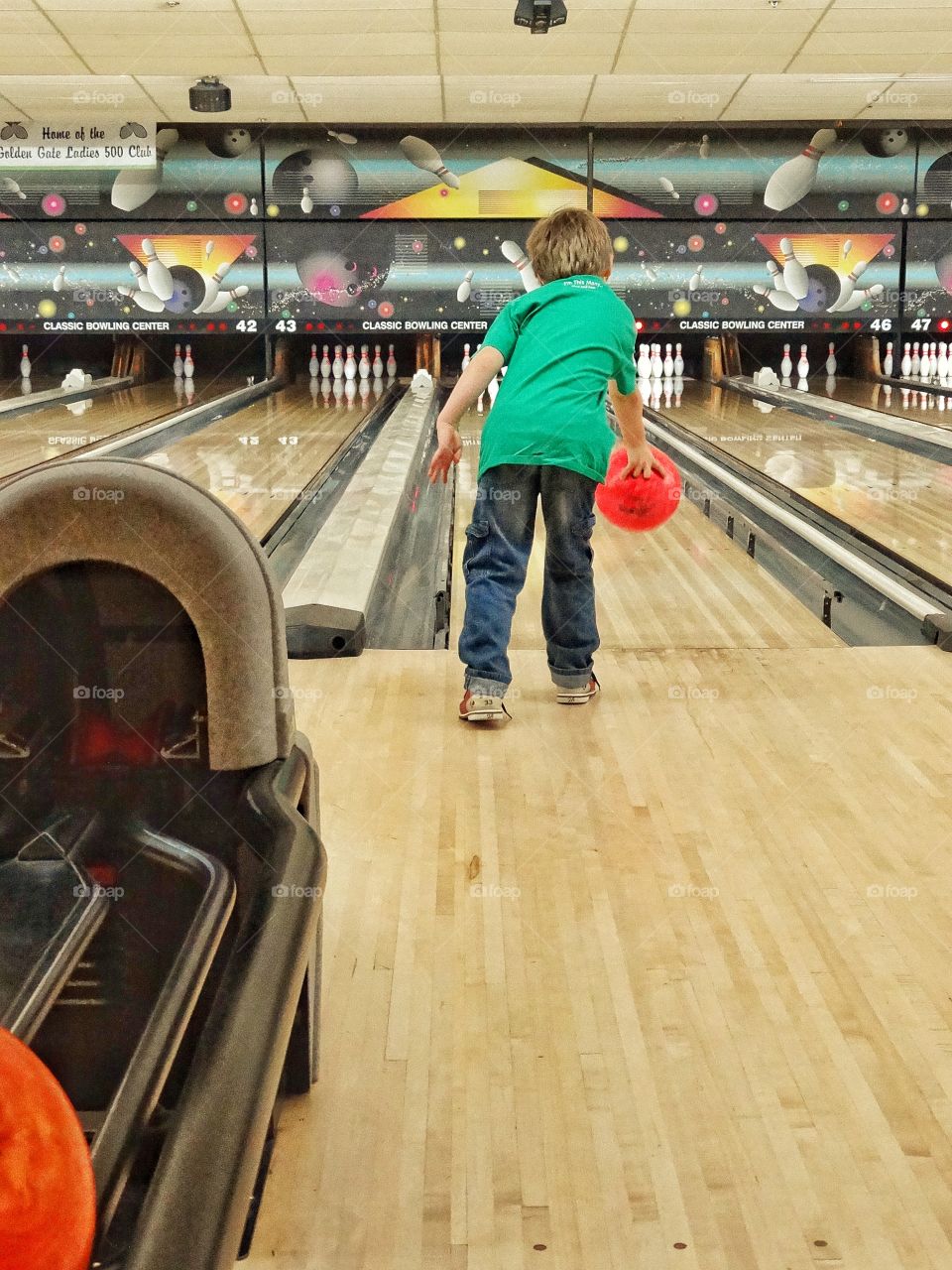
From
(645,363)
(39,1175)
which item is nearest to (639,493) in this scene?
(39,1175)

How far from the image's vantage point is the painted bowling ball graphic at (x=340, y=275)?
8.20 meters

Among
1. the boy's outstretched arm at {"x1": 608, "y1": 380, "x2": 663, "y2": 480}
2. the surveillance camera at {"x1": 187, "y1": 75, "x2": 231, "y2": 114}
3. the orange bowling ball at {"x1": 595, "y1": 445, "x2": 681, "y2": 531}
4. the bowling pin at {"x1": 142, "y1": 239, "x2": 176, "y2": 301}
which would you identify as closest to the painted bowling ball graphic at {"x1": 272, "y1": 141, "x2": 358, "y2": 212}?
the bowling pin at {"x1": 142, "y1": 239, "x2": 176, "y2": 301}

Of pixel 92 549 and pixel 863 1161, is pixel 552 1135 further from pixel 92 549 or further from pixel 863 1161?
pixel 92 549

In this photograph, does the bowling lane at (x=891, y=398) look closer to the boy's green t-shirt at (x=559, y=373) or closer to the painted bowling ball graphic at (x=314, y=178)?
the painted bowling ball graphic at (x=314, y=178)

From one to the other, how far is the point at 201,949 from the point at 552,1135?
378mm

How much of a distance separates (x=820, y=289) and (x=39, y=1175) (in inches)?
330

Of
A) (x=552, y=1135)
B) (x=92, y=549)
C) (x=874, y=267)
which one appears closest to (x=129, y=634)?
(x=92, y=549)

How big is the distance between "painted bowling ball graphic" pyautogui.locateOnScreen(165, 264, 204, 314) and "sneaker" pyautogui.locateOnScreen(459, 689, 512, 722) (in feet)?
21.3

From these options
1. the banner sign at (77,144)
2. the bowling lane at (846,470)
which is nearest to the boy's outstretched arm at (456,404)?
the bowling lane at (846,470)

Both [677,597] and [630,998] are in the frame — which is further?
[677,597]

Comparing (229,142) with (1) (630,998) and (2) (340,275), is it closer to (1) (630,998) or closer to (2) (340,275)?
(2) (340,275)

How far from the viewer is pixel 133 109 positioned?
Result: 7531 mm

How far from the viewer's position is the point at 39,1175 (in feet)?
2.23

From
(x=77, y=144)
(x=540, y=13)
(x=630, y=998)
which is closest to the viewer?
(x=630, y=998)
